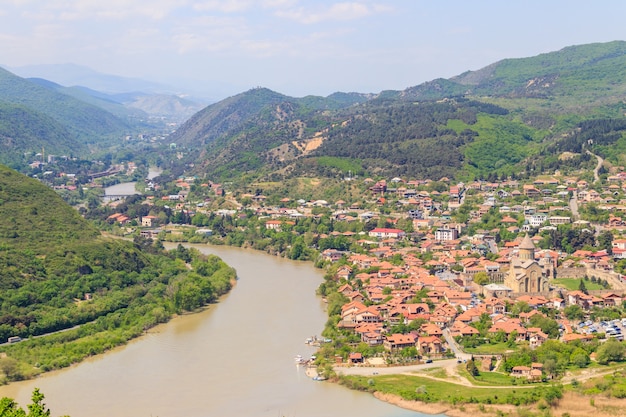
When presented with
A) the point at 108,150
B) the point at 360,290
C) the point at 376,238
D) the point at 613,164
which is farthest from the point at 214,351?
the point at 108,150

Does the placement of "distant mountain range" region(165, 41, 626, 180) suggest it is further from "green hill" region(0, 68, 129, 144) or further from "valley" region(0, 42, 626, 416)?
"green hill" region(0, 68, 129, 144)

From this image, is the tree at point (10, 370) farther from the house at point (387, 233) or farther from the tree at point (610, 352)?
the house at point (387, 233)

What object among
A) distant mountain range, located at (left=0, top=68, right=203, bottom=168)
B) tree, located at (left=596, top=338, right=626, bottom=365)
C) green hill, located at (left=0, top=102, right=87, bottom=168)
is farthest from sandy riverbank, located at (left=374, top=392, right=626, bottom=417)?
green hill, located at (left=0, top=102, right=87, bottom=168)

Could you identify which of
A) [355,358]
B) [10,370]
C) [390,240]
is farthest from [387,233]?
[10,370]

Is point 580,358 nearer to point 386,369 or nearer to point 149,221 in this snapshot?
point 386,369

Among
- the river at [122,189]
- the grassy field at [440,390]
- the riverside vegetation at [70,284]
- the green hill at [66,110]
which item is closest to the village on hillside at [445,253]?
the grassy field at [440,390]
